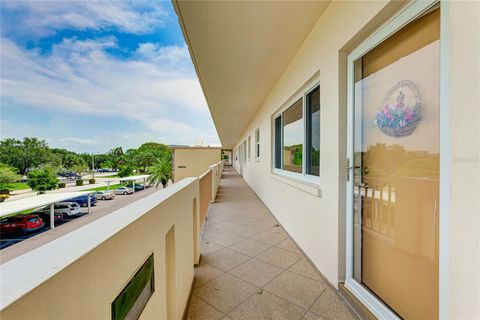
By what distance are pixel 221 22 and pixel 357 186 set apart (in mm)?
2139

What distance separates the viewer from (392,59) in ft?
4.90

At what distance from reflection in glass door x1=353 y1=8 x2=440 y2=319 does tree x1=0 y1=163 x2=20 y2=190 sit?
2.74m

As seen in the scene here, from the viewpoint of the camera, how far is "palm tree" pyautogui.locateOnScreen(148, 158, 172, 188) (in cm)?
1942

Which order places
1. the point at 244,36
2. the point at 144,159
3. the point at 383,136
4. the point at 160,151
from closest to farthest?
the point at 383,136 < the point at 244,36 < the point at 144,159 < the point at 160,151

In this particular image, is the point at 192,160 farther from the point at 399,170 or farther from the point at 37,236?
the point at 399,170

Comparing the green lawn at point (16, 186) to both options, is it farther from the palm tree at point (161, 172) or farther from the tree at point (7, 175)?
the palm tree at point (161, 172)

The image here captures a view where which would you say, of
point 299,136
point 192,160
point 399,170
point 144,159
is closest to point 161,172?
point 192,160

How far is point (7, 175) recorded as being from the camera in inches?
67.6

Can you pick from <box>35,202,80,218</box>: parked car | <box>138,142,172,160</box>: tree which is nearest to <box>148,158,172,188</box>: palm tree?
<box>138,142,172,160</box>: tree

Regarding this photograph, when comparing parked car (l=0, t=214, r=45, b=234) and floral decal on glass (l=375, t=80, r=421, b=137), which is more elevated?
floral decal on glass (l=375, t=80, r=421, b=137)

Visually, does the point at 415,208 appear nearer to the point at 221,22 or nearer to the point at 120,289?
the point at 120,289

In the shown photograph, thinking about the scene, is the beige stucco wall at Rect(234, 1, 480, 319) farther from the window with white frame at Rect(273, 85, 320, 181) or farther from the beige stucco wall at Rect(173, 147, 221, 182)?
the beige stucco wall at Rect(173, 147, 221, 182)

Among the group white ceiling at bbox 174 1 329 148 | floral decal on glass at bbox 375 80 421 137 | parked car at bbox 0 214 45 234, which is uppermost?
white ceiling at bbox 174 1 329 148

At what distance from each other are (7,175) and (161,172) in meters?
18.9
